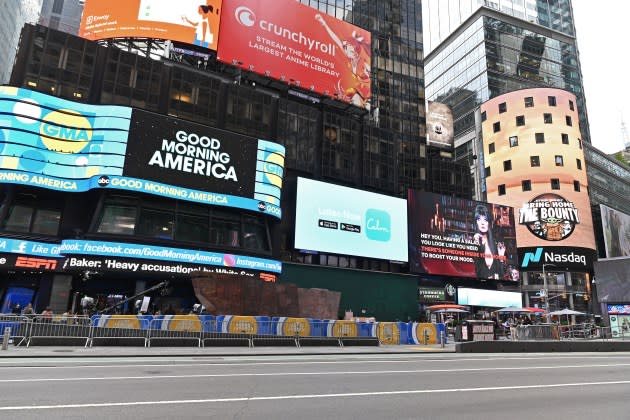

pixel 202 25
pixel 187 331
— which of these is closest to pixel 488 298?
pixel 202 25

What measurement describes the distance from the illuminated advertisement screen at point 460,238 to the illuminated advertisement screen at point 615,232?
24.6 metres

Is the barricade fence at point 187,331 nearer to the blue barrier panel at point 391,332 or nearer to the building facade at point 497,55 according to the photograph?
the blue barrier panel at point 391,332

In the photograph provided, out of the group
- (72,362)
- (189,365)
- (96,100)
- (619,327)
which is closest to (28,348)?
(72,362)

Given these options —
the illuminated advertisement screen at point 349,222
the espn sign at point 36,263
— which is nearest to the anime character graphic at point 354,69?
the illuminated advertisement screen at point 349,222

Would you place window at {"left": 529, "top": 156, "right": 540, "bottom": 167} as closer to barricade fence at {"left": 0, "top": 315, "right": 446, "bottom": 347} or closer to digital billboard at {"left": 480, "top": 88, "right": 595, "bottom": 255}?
digital billboard at {"left": 480, "top": 88, "right": 595, "bottom": 255}

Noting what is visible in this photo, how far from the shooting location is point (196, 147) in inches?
1521

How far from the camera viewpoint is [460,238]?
61.4m

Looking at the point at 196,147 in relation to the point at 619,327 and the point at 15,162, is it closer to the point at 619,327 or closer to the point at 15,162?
the point at 15,162

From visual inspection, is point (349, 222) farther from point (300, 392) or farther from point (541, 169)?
point (541, 169)

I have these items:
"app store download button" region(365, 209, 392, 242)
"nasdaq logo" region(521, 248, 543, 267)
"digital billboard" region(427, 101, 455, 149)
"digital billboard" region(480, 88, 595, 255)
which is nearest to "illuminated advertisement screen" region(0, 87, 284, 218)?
"app store download button" region(365, 209, 392, 242)

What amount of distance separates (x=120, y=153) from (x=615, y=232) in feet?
278

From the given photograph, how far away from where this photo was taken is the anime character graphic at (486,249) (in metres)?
62.2

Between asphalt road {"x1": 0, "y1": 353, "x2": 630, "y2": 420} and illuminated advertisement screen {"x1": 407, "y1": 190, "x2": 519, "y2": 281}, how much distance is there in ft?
143

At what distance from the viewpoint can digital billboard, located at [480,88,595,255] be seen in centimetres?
7519
